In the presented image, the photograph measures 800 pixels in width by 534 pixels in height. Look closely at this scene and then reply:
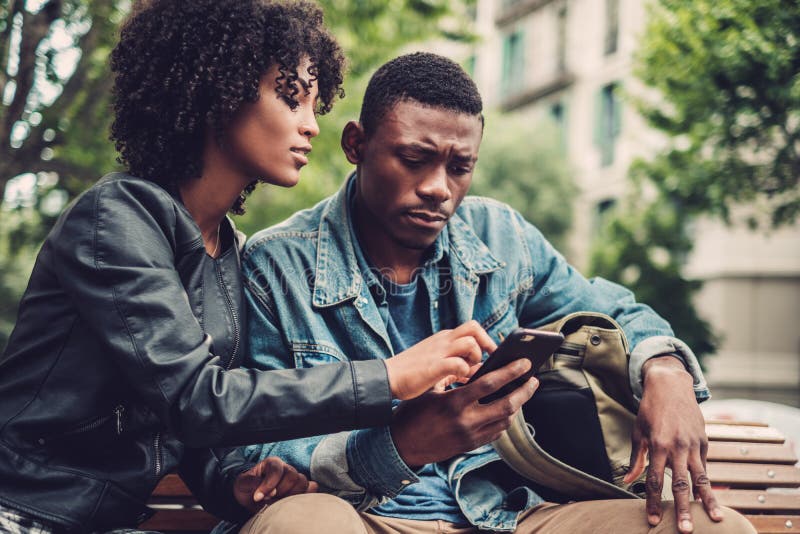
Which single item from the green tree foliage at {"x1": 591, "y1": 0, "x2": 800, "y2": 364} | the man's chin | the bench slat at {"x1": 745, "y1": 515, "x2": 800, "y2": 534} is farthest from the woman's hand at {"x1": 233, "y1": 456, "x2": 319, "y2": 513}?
the green tree foliage at {"x1": 591, "y1": 0, "x2": 800, "y2": 364}

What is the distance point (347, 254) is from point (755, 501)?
1.80 metres

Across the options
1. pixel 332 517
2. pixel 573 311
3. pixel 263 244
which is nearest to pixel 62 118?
pixel 263 244

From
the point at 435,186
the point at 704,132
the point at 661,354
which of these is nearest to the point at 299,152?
the point at 435,186

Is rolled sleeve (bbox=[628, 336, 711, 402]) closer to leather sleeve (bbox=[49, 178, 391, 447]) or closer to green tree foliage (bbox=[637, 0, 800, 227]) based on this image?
leather sleeve (bbox=[49, 178, 391, 447])

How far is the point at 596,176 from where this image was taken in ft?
89.0

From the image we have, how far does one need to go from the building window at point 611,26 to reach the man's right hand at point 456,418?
87.4 ft

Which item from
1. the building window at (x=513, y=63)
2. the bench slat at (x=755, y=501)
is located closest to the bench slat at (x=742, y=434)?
the bench slat at (x=755, y=501)

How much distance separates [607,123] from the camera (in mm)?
27375

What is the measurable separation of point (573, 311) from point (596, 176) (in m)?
24.8

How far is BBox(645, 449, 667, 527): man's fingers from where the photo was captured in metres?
2.44

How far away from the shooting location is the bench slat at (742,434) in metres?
3.38

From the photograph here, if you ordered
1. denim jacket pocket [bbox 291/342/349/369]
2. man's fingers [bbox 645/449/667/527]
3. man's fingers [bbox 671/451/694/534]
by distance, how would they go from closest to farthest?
man's fingers [bbox 671/451/694/534], man's fingers [bbox 645/449/667/527], denim jacket pocket [bbox 291/342/349/369]

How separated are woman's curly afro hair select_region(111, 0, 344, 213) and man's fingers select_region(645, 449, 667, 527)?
1506mm

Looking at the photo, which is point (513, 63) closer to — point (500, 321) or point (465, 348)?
point (500, 321)
